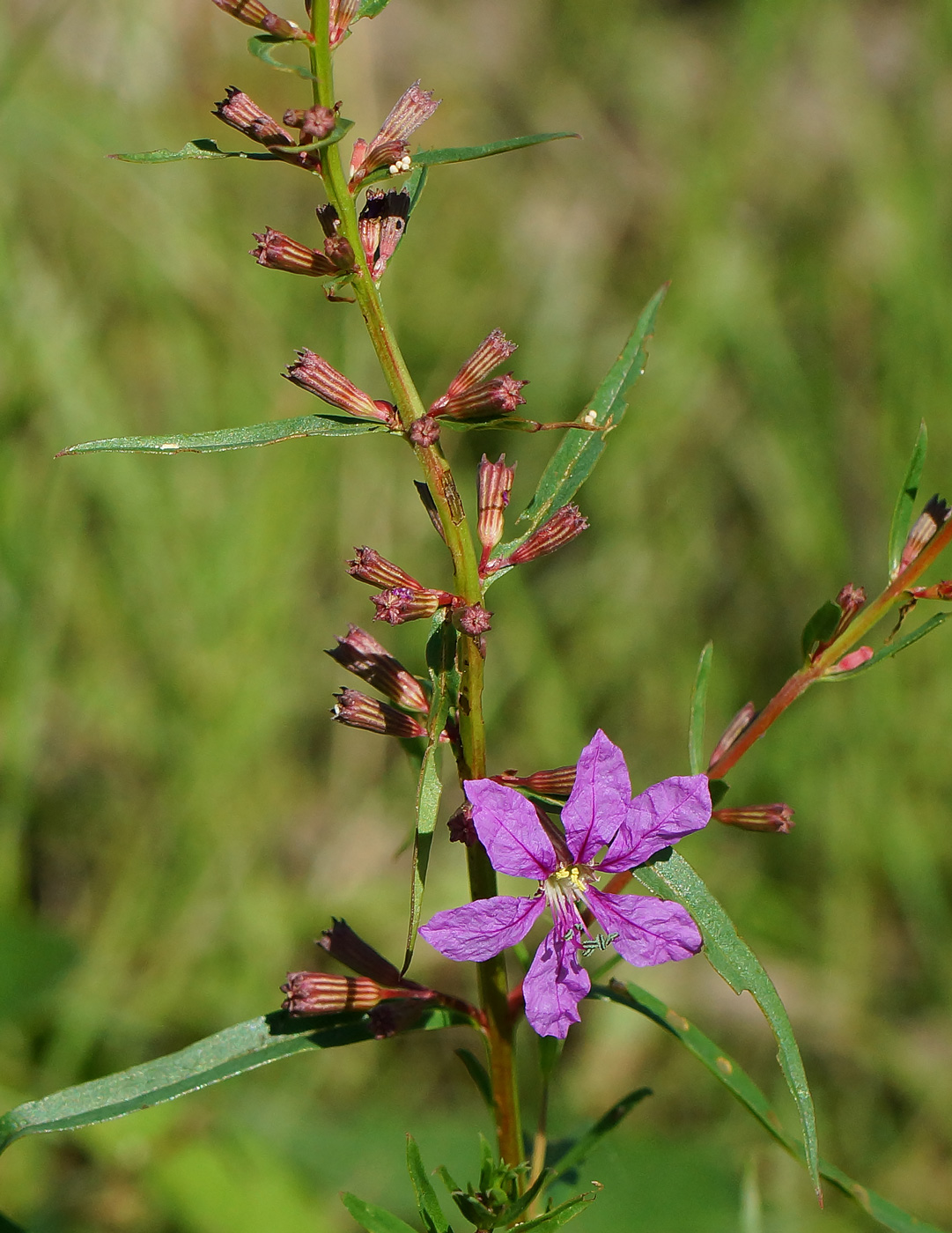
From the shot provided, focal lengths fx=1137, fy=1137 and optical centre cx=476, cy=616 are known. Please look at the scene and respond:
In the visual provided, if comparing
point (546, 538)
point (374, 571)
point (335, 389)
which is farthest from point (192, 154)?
point (546, 538)

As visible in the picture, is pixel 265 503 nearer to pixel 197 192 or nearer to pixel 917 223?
pixel 197 192

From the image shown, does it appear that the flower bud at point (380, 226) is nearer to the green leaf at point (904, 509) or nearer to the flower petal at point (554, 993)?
the green leaf at point (904, 509)

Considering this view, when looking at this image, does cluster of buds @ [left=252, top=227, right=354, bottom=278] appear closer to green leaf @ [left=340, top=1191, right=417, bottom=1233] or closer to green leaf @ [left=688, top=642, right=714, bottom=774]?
green leaf @ [left=688, top=642, right=714, bottom=774]

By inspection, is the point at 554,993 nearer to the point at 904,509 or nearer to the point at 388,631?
the point at 904,509

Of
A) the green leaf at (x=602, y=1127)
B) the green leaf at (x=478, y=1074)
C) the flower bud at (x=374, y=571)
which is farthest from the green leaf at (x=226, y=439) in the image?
the green leaf at (x=602, y=1127)

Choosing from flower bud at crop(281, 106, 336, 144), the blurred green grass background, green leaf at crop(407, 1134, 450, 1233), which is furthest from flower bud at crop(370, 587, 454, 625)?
the blurred green grass background

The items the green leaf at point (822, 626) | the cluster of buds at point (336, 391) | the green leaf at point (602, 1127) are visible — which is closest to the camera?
the cluster of buds at point (336, 391)
